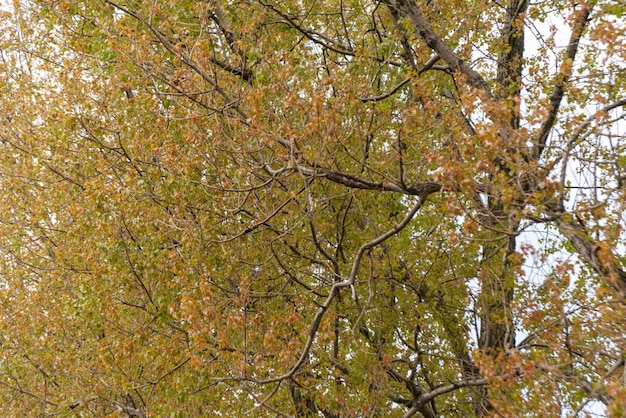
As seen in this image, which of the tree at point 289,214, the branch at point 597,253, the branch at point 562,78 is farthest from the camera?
the tree at point 289,214

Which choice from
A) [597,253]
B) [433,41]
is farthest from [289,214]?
[597,253]

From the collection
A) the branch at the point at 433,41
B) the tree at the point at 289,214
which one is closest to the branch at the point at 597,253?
the tree at the point at 289,214

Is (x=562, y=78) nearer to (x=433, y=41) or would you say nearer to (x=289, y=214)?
(x=433, y=41)

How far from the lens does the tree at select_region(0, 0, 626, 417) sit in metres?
9.50

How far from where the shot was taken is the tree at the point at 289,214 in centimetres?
950

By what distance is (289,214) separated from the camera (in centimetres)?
1116

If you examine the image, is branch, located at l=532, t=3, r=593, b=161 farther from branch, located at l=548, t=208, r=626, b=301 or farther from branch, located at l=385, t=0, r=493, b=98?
branch, located at l=385, t=0, r=493, b=98

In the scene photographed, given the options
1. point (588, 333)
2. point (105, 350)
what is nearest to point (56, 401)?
point (105, 350)

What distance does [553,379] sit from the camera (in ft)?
22.6

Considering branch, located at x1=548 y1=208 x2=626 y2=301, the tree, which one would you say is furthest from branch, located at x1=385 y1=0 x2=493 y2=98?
branch, located at x1=548 y1=208 x2=626 y2=301

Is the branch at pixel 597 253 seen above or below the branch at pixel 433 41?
below

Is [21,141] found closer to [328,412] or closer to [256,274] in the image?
[256,274]

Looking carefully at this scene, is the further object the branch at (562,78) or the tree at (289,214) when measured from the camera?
the tree at (289,214)

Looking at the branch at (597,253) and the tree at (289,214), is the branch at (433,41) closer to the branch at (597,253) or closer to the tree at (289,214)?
the tree at (289,214)
